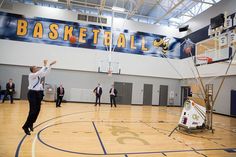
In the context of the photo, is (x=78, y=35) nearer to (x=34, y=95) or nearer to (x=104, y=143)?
(x=34, y=95)

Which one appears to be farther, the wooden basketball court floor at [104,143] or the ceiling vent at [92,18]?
the ceiling vent at [92,18]

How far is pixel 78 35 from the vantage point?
15.2m

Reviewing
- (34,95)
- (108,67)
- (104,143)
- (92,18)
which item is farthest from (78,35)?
(104,143)

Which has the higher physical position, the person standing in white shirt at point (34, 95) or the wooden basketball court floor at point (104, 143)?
the person standing in white shirt at point (34, 95)

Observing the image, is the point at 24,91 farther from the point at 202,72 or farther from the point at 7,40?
the point at 202,72

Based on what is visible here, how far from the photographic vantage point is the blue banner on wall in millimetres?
14039

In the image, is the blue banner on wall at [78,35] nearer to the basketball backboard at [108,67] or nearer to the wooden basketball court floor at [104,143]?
the basketball backboard at [108,67]

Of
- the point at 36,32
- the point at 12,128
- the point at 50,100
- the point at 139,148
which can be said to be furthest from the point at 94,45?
the point at 139,148

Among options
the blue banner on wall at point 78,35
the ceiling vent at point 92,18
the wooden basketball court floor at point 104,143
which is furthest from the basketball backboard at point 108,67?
the wooden basketball court floor at point 104,143

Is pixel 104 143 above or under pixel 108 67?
under

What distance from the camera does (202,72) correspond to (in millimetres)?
14203

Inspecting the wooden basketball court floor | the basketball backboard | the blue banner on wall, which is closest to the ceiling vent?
the blue banner on wall

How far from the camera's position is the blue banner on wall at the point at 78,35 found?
14.0 m

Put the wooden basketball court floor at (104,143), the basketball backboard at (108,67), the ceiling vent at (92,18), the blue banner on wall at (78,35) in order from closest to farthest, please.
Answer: the wooden basketball court floor at (104,143) → the blue banner on wall at (78,35) → the basketball backboard at (108,67) → the ceiling vent at (92,18)
